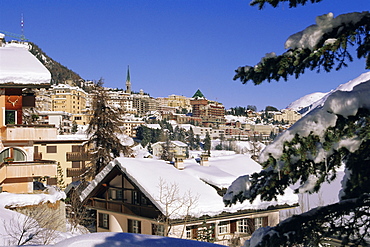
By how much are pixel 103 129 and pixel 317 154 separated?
26.2 meters

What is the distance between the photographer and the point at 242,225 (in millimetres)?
21594

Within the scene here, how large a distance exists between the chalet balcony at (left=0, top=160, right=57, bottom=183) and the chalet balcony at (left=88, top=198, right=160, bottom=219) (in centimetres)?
398

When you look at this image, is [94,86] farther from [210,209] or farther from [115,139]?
[210,209]

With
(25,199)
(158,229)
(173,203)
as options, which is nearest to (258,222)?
(158,229)

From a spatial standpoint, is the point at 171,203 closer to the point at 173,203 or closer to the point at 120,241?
the point at 173,203

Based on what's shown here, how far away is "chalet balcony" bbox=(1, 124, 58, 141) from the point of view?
62.6ft

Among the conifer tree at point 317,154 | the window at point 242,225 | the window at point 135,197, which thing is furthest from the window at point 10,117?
the conifer tree at point 317,154

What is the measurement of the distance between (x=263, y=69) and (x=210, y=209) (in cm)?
1604

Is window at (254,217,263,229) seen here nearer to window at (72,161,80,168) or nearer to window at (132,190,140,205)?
window at (132,190,140,205)

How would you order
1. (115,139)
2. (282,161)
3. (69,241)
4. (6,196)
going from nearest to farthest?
1. (282,161)
2. (69,241)
3. (6,196)
4. (115,139)

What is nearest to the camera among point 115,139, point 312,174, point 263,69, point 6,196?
point 312,174

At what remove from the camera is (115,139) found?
1142 inches

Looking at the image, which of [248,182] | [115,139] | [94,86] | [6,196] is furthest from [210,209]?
[248,182]

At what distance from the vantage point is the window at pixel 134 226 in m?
21.3
